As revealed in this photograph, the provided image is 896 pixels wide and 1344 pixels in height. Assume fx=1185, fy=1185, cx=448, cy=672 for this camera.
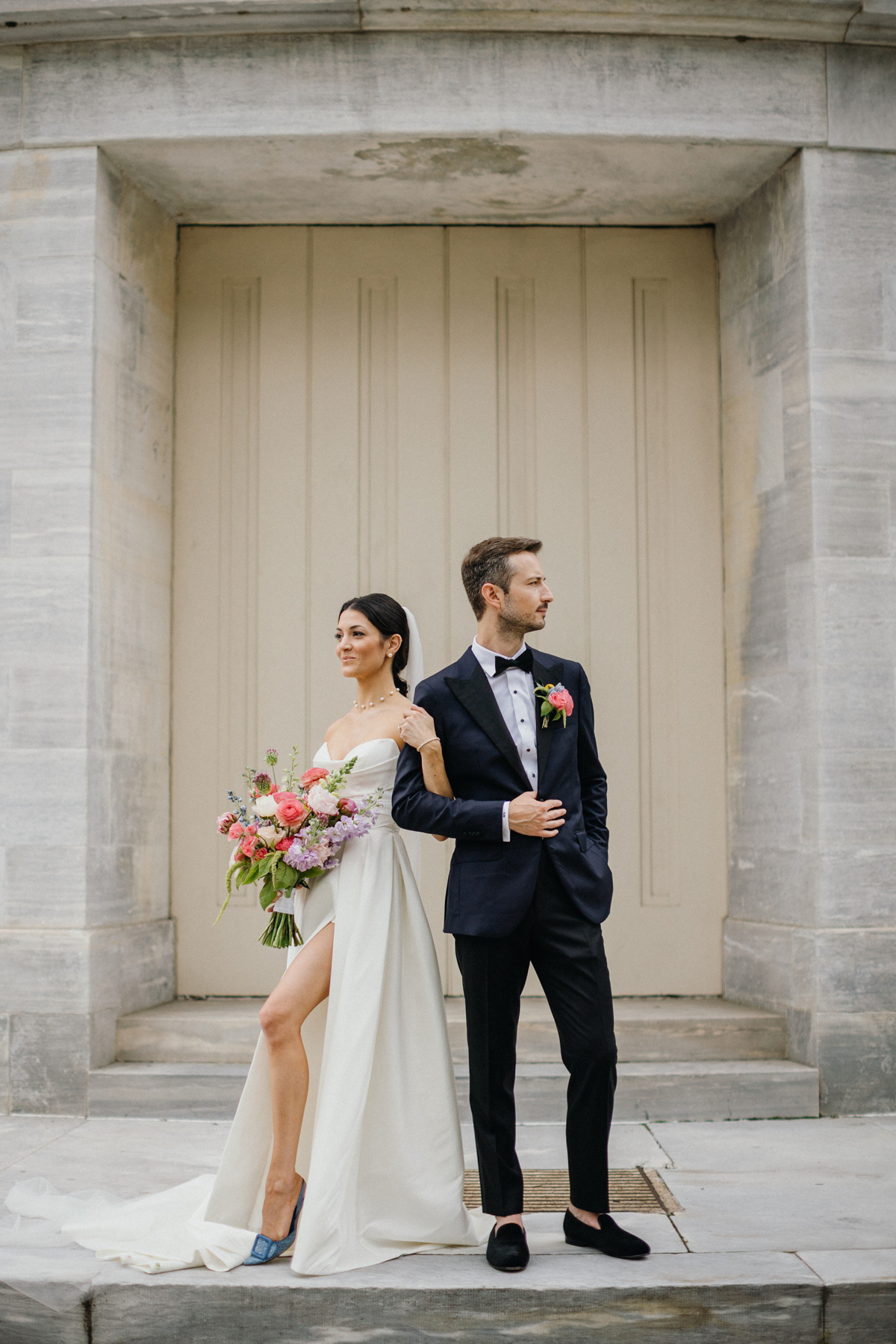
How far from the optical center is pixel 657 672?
6.84m

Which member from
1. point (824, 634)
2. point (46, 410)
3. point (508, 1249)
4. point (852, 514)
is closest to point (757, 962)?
point (824, 634)

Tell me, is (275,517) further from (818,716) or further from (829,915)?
(829,915)

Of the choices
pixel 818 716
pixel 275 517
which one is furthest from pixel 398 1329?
pixel 275 517

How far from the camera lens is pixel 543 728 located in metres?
4.01

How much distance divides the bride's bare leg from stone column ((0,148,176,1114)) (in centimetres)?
225

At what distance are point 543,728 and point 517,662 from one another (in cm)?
25

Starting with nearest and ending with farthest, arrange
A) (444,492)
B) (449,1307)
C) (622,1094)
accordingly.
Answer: (449,1307) → (622,1094) → (444,492)

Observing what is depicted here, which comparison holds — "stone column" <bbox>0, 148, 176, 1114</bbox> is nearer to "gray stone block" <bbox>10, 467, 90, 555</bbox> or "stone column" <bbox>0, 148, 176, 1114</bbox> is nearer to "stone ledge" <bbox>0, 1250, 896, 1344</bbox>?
"gray stone block" <bbox>10, 467, 90, 555</bbox>

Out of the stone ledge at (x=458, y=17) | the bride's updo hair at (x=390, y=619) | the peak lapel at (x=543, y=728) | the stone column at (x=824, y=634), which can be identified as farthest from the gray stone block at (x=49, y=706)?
the stone column at (x=824, y=634)

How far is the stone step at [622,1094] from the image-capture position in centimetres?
570

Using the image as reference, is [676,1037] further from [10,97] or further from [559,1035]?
[10,97]

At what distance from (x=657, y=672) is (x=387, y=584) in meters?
1.64

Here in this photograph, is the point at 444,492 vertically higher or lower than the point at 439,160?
lower

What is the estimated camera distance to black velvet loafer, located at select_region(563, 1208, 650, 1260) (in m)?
3.83
